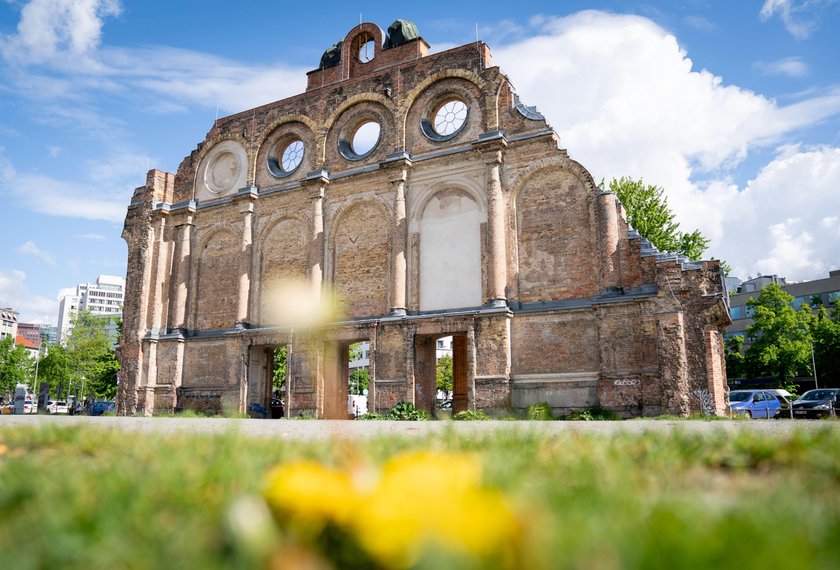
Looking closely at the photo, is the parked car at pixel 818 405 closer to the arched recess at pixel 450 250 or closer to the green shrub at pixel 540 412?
the green shrub at pixel 540 412

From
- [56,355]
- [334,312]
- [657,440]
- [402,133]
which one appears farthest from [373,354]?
[56,355]

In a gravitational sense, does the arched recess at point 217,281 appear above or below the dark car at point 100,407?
above

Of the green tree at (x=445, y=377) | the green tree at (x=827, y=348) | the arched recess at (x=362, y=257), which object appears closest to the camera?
the arched recess at (x=362, y=257)

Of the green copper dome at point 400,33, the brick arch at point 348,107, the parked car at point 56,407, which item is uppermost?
the green copper dome at point 400,33

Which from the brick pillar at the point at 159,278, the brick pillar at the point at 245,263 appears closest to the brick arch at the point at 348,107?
the brick pillar at the point at 245,263

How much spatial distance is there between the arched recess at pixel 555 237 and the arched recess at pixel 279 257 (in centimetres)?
887

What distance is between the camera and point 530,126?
21234 mm

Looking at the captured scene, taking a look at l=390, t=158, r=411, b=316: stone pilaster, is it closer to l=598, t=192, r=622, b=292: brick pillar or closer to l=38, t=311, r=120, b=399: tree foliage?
l=598, t=192, r=622, b=292: brick pillar

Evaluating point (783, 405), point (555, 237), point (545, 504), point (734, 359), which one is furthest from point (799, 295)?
point (545, 504)


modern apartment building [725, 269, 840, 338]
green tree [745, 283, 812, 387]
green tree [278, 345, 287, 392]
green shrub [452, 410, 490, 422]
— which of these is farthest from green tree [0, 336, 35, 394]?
modern apartment building [725, 269, 840, 338]

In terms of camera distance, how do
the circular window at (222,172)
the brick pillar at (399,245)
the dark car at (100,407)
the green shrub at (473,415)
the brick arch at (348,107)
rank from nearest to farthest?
1. the green shrub at (473,415)
2. the brick pillar at (399,245)
3. the brick arch at (348,107)
4. the circular window at (222,172)
5. the dark car at (100,407)

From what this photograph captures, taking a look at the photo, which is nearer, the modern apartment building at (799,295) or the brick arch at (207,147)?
the brick arch at (207,147)

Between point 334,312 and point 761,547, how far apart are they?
73.4 feet

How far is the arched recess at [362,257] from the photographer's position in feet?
75.7
